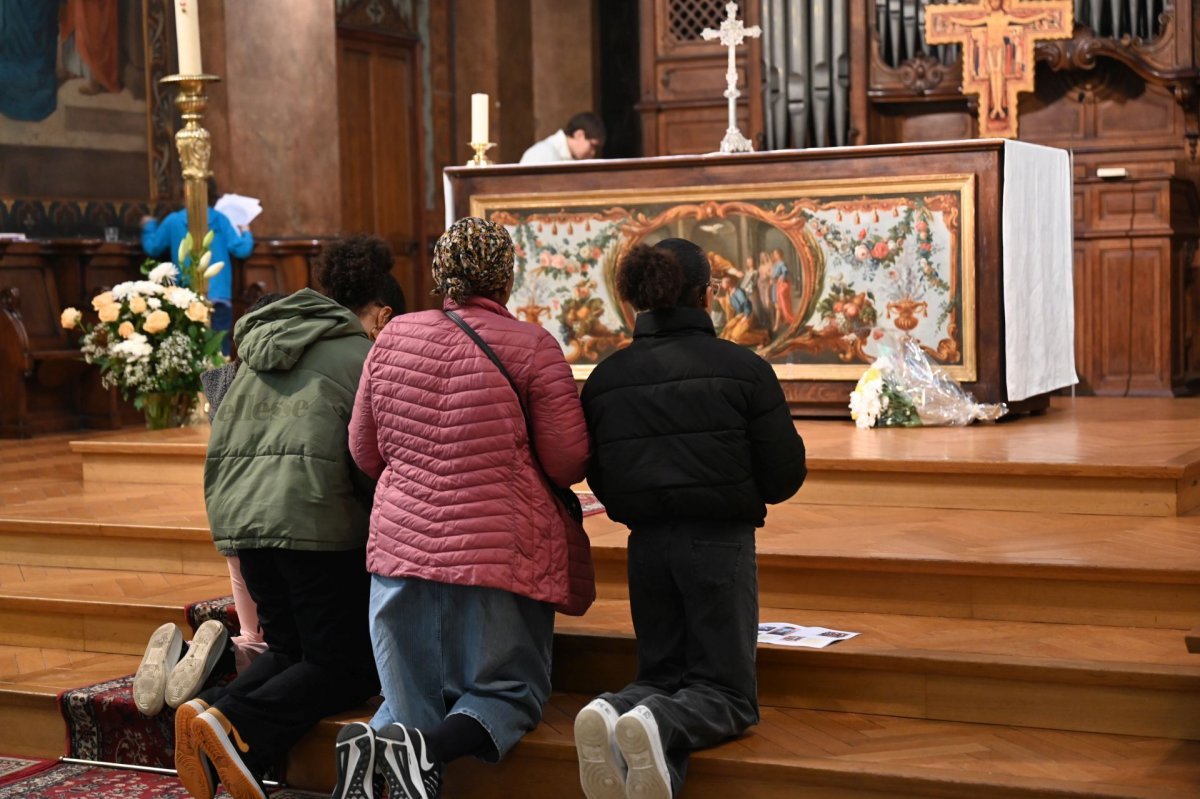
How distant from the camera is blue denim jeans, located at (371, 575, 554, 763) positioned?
3693 millimetres

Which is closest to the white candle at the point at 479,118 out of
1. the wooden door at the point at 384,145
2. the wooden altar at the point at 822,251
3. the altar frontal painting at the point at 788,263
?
the wooden altar at the point at 822,251

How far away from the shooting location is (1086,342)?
8805 mm

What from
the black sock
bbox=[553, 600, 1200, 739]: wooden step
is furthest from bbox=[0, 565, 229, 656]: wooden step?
the black sock

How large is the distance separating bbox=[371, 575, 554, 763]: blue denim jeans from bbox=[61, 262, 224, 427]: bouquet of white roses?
3.61 metres

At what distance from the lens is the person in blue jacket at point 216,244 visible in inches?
380

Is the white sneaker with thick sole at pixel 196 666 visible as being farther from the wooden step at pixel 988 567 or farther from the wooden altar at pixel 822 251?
the wooden altar at pixel 822 251

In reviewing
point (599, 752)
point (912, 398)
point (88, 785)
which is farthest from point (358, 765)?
point (912, 398)

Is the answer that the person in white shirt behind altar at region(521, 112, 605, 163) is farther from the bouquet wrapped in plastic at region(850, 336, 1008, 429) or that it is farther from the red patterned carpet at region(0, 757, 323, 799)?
the red patterned carpet at region(0, 757, 323, 799)

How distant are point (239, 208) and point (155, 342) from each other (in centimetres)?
303

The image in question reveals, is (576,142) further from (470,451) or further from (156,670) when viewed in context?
(470,451)

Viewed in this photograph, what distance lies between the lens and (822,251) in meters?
6.64

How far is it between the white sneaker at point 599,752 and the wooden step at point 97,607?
182cm

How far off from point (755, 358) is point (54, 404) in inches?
262

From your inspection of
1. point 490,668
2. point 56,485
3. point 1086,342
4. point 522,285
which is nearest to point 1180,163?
point 1086,342
